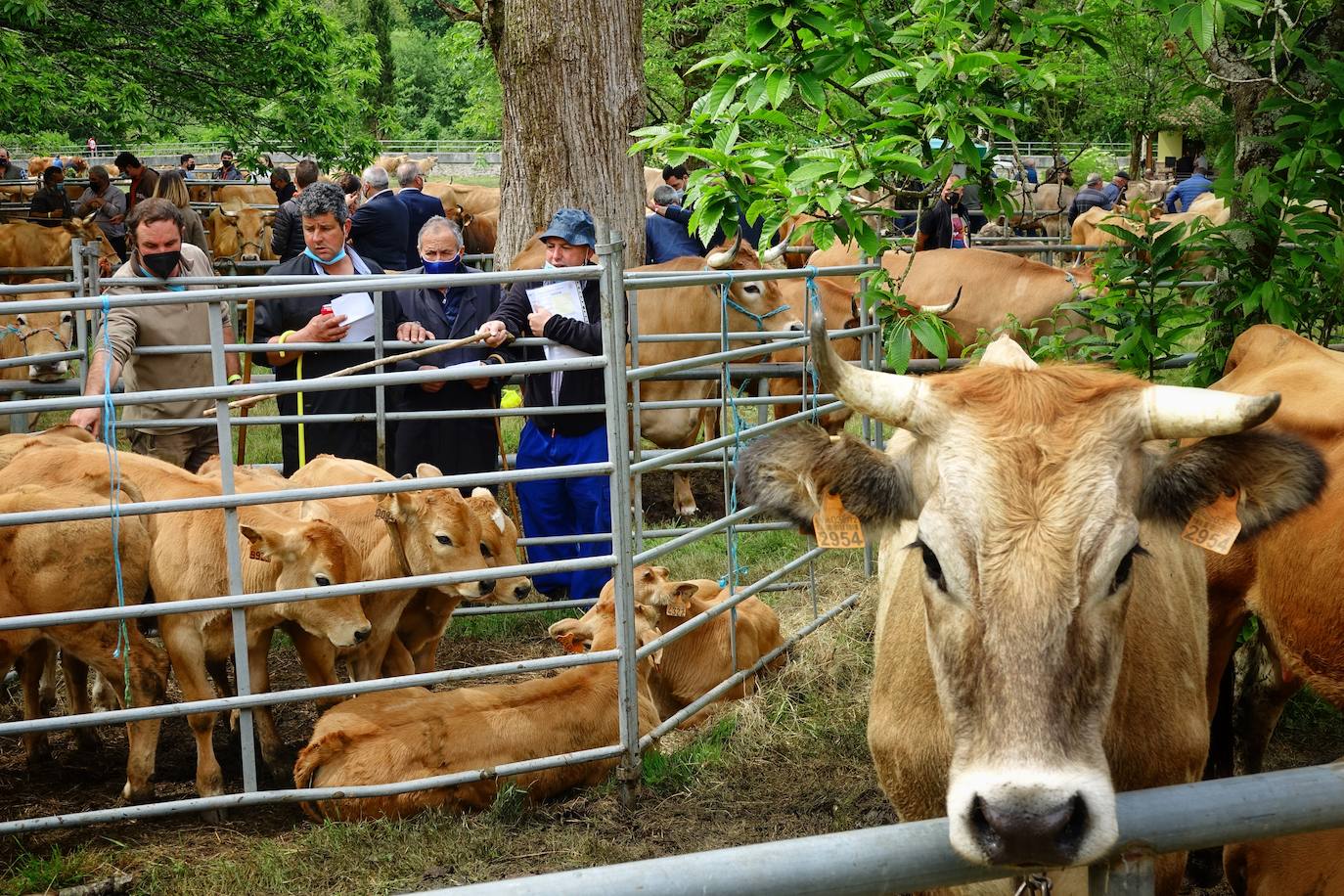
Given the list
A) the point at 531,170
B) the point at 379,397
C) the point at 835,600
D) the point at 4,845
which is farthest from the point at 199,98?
the point at 4,845

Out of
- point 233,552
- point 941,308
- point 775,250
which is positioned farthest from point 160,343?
point 941,308

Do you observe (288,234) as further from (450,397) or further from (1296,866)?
(1296,866)

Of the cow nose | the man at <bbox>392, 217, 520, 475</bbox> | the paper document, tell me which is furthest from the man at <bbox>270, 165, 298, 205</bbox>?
the cow nose

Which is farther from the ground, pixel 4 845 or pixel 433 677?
pixel 433 677

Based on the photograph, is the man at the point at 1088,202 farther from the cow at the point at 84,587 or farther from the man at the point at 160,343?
the cow at the point at 84,587

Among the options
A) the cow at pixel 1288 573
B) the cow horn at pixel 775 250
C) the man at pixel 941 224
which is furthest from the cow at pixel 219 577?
the man at pixel 941 224

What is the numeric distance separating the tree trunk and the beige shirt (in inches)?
130

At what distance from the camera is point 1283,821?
1998mm

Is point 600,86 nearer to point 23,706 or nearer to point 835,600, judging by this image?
point 835,600

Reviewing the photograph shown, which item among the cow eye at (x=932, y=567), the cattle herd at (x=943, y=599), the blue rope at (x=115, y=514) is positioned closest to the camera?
the cattle herd at (x=943, y=599)

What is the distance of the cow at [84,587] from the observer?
17.5 feet

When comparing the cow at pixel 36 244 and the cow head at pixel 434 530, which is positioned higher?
the cow at pixel 36 244

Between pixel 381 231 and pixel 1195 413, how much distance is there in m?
9.66

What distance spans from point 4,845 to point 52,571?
1095 mm
